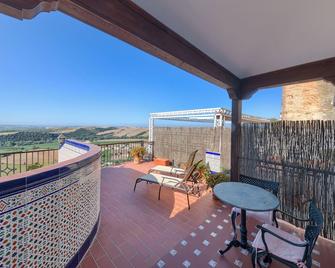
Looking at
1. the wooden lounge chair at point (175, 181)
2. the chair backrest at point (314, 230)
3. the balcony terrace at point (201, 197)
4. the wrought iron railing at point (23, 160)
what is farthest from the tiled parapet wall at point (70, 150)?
the chair backrest at point (314, 230)

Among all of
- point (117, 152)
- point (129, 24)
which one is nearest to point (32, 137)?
point (117, 152)

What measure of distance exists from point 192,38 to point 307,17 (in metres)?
1.21

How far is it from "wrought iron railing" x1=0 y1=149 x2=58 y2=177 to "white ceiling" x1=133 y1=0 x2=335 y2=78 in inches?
193

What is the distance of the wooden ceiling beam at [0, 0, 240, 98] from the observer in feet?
4.00

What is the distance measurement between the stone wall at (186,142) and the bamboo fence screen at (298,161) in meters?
2.10

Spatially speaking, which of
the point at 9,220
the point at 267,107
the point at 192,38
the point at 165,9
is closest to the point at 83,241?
the point at 9,220

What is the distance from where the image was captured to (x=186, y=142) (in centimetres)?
664

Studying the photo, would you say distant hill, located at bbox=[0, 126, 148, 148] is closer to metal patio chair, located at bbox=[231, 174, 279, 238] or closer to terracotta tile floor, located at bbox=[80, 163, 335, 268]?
terracotta tile floor, located at bbox=[80, 163, 335, 268]

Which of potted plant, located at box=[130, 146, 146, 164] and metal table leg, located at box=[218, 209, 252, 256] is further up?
potted plant, located at box=[130, 146, 146, 164]

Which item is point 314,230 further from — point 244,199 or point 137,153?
point 137,153

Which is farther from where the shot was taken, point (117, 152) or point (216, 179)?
point (117, 152)

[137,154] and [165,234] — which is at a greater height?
[137,154]

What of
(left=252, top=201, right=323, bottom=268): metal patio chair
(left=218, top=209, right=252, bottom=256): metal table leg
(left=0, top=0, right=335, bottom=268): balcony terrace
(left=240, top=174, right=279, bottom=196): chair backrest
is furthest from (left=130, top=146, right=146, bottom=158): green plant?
(left=252, top=201, right=323, bottom=268): metal patio chair

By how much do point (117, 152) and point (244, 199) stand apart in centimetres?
631
